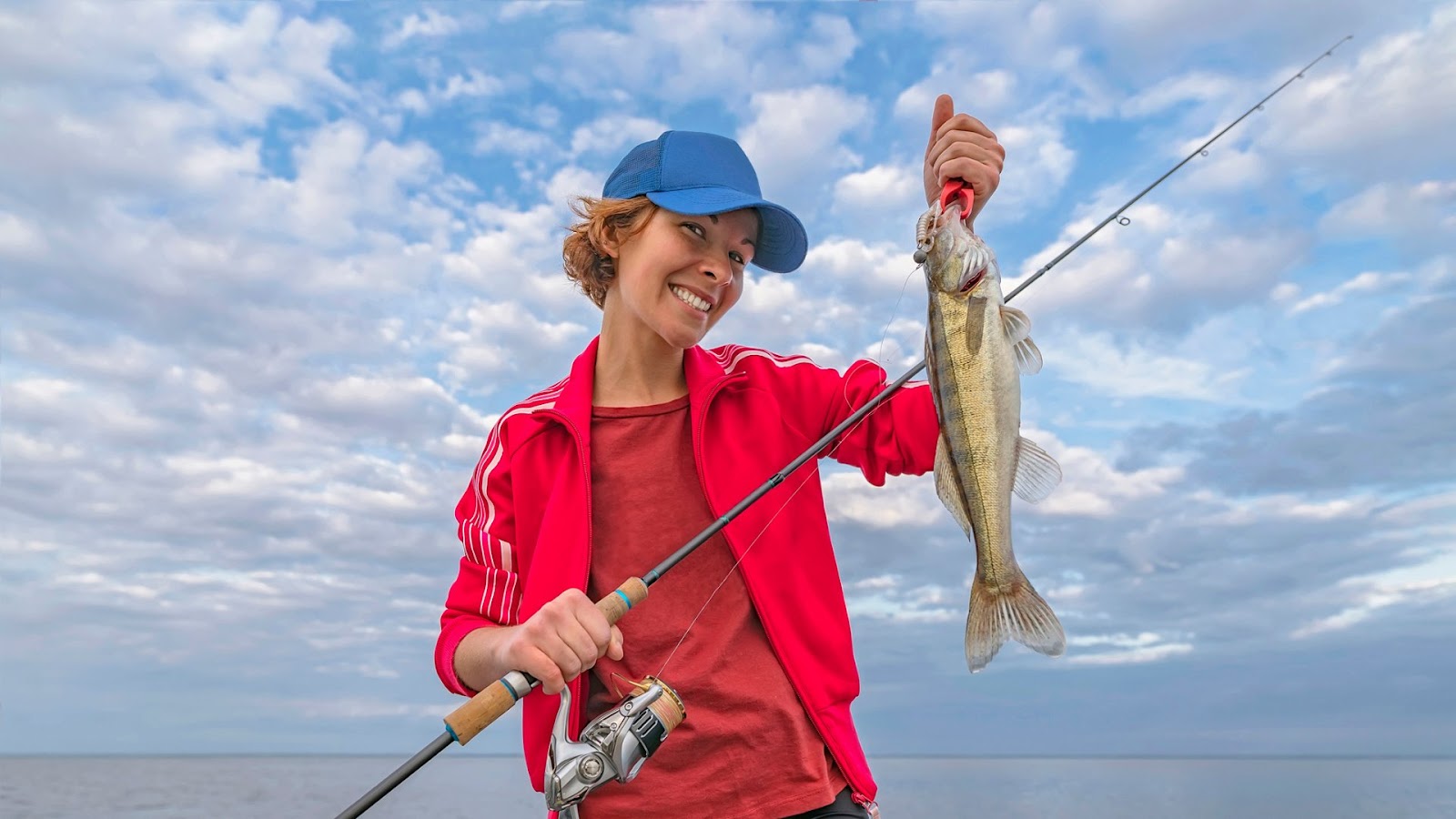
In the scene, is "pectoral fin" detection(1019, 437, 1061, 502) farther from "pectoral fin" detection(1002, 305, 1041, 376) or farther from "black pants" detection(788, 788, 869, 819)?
"black pants" detection(788, 788, 869, 819)

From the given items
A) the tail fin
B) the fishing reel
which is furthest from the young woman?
the tail fin

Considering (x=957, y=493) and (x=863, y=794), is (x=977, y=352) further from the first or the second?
(x=863, y=794)

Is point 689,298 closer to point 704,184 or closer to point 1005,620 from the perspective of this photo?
point 704,184

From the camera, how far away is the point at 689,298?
3.23 meters

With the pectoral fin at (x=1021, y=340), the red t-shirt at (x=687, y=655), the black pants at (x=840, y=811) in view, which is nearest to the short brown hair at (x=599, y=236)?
the red t-shirt at (x=687, y=655)

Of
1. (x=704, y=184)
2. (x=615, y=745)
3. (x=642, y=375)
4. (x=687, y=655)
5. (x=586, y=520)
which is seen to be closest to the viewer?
(x=615, y=745)

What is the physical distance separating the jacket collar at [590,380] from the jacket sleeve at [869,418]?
0.96ft

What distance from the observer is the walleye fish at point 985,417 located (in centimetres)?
265

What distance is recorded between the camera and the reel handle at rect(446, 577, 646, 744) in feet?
8.55

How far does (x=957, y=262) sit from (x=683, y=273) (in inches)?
37.8

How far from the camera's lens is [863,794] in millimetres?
2869

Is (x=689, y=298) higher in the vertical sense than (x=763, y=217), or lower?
lower

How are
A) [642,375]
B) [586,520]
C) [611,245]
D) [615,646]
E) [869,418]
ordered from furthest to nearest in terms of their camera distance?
1. [611,245]
2. [642,375]
3. [869,418]
4. [586,520]
5. [615,646]

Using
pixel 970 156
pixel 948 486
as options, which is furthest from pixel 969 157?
pixel 948 486
